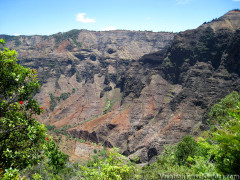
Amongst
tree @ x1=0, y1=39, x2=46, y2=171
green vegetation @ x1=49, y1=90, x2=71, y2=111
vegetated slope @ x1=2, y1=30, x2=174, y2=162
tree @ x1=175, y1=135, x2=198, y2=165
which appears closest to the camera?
tree @ x1=0, y1=39, x2=46, y2=171

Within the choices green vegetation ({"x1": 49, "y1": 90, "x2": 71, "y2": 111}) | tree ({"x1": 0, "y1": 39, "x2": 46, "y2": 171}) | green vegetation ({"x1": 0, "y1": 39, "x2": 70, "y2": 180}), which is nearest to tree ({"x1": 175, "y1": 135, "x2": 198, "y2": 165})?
green vegetation ({"x1": 0, "y1": 39, "x2": 70, "y2": 180})

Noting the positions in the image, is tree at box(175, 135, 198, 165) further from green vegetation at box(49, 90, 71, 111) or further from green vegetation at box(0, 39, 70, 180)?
green vegetation at box(49, 90, 71, 111)

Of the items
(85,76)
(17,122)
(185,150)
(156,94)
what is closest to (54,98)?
(85,76)

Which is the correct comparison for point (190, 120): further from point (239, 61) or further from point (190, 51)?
point (190, 51)

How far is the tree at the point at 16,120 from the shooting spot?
859 centimetres

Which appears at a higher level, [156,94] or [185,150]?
[156,94]

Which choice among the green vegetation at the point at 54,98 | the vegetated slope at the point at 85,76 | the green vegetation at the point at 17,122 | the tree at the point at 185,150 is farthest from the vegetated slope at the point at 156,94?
the green vegetation at the point at 17,122

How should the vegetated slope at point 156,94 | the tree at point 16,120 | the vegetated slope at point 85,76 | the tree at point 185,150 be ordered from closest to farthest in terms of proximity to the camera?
the tree at point 16,120
the tree at point 185,150
the vegetated slope at point 156,94
the vegetated slope at point 85,76

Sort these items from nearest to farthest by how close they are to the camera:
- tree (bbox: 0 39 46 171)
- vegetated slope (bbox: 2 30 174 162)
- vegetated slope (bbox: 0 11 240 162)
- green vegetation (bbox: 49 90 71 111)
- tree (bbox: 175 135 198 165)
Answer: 1. tree (bbox: 0 39 46 171)
2. tree (bbox: 175 135 198 165)
3. vegetated slope (bbox: 0 11 240 162)
4. vegetated slope (bbox: 2 30 174 162)
5. green vegetation (bbox: 49 90 71 111)

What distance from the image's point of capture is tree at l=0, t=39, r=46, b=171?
859cm

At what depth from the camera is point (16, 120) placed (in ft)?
29.0

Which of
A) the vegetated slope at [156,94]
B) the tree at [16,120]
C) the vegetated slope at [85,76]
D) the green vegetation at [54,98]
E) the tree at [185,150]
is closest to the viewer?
the tree at [16,120]

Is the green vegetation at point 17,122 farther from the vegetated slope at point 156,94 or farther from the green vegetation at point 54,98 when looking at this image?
the green vegetation at point 54,98

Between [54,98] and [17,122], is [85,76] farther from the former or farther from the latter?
[17,122]
